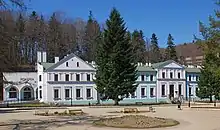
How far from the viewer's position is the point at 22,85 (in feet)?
234

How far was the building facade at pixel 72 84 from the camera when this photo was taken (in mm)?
69500

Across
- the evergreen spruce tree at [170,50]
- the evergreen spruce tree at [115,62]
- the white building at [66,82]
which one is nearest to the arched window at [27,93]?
the white building at [66,82]

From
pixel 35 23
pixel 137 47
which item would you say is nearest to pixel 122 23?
pixel 35 23

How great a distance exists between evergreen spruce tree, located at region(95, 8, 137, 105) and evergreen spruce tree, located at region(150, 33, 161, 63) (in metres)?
61.6

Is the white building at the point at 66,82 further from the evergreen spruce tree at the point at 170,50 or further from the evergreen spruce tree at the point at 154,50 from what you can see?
the evergreen spruce tree at the point at 154,50

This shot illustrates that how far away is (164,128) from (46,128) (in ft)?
21.7

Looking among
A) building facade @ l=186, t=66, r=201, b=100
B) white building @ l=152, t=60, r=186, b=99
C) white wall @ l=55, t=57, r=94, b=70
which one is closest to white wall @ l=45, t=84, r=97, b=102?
white wall @ l=55, t=57, r=94, b=70

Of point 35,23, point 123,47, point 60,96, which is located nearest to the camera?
point 123,47

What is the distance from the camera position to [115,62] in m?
52.6

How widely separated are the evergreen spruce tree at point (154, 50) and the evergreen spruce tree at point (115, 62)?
61.6 m

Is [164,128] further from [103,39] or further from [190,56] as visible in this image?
[190,56]

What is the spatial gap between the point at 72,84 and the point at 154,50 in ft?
173

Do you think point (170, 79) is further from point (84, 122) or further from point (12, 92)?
point (84, 122)

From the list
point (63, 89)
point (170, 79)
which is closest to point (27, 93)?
point (63, 89)
